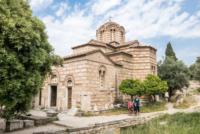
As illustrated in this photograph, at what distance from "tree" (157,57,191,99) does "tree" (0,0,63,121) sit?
1643cm

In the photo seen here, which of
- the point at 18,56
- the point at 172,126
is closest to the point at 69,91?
the point at 18,56

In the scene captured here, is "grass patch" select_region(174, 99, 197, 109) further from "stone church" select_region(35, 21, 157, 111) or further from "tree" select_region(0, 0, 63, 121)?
"tree" select_region(0, 0, 63, 121)

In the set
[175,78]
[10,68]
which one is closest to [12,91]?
[10,68]

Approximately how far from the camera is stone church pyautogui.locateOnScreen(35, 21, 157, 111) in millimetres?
10328

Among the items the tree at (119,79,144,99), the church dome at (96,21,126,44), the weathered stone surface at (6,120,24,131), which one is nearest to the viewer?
the weathered stone surface at (6,120,24,131)

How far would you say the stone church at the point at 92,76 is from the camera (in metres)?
10.3

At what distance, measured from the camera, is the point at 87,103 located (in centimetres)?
996

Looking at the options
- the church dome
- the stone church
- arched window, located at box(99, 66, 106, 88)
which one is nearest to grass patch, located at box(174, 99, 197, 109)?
the stone church

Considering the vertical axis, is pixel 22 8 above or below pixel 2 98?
above

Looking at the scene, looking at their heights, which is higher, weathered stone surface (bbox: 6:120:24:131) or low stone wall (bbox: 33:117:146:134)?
weathered stone surface (bbox: 6:120:24:131)

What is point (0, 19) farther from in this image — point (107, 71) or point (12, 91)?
point (107, 71)

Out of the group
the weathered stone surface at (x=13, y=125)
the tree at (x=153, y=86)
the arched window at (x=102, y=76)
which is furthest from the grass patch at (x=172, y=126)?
the weathered stone surface at (x=13, y=125)

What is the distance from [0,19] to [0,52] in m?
1.03

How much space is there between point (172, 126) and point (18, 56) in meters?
7.53
